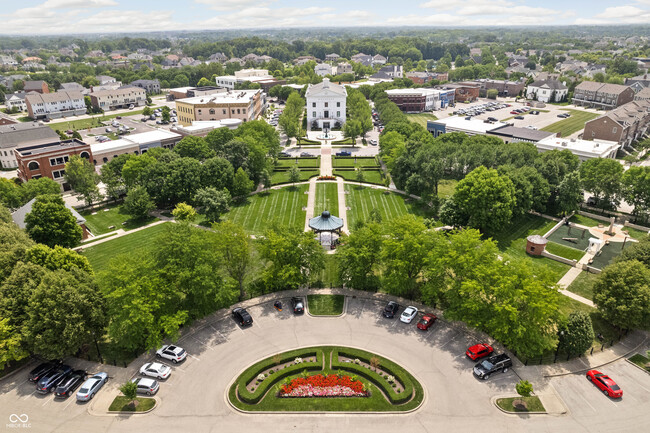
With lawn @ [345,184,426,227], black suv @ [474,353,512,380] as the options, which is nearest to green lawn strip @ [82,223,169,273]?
lawn @ [345,184,426,227]

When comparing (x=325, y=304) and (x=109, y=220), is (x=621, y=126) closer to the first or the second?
(x=325, y=304)

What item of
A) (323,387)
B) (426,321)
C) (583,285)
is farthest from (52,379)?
(583,285)

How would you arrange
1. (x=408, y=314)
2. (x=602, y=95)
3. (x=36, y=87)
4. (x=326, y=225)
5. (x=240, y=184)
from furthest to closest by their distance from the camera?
1. (x=36, y=87)
2. (x=602, y=95)
3. (x=240, y=184)
4. (x=326, y=225)
5. (x=408, y=314)

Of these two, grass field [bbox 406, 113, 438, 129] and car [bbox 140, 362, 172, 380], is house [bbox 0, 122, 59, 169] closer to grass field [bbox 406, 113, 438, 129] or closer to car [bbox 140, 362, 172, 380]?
car [bbox 140, 362, 172, 380]

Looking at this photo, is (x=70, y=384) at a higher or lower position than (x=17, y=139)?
lower

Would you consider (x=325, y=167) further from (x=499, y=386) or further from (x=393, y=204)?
(x=499, y=386)
